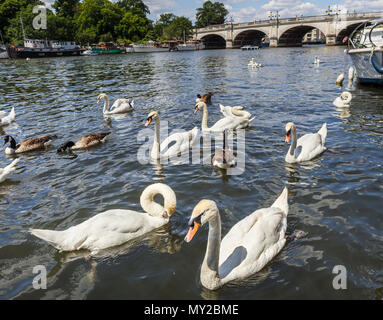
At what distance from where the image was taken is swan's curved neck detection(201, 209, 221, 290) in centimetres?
373

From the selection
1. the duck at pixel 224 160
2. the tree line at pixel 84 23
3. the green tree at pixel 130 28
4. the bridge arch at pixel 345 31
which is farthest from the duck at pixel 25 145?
the green tree at pixel 130 28

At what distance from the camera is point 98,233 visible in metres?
4.80

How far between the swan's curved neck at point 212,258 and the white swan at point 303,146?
4327 mm

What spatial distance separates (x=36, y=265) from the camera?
181 inches

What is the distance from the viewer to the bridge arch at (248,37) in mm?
108088

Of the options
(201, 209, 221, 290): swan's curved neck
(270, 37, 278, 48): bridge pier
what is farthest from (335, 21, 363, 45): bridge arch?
(201, 209, 221, 290): swan's curved neck

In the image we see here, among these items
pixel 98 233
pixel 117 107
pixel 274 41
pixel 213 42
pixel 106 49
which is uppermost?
pixel 213 42

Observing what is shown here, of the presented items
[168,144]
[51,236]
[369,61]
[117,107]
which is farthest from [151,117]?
[369,61]

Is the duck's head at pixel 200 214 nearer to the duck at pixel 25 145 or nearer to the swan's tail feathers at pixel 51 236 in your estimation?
the swan's tail feathers at pixel 51 236

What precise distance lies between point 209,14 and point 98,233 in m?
179

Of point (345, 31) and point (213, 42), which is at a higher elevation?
point (213, 42)

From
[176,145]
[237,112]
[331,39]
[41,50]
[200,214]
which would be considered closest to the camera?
[200,214]

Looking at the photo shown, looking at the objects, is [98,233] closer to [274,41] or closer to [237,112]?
[237,112]
